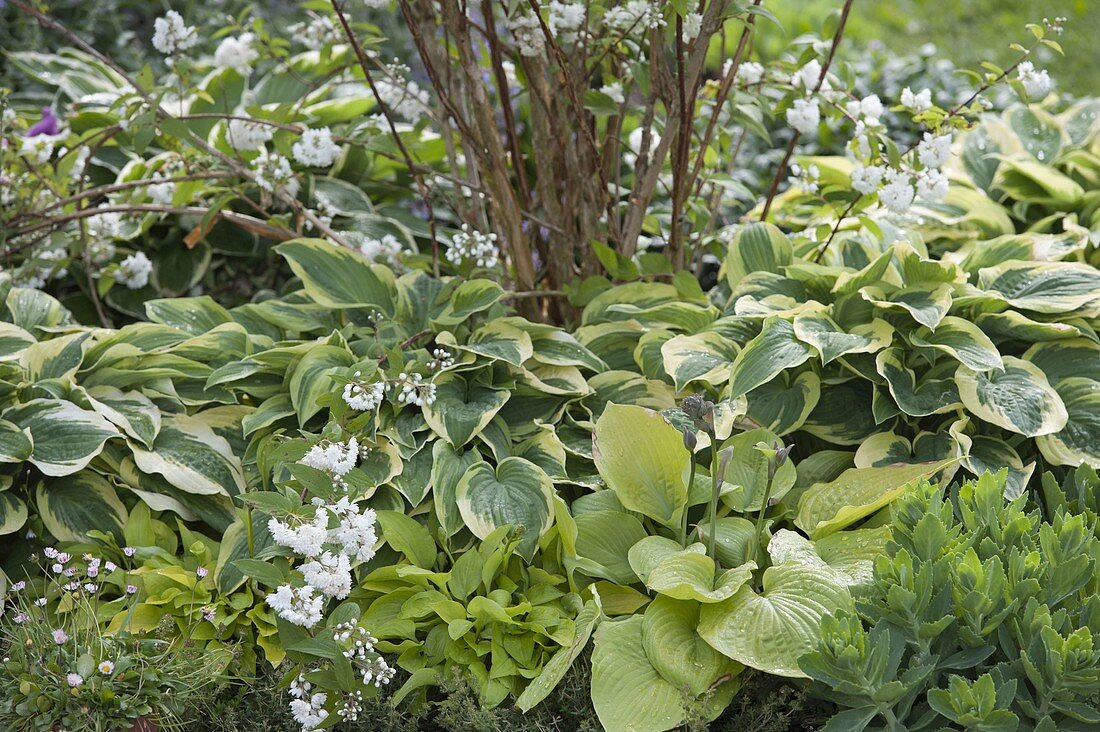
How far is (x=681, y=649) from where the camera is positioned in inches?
70.0

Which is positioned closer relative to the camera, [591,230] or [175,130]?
[175,130]

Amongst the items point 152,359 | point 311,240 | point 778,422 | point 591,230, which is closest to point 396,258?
point 311,240

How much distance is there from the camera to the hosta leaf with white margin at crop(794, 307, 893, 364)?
2066 millimetres

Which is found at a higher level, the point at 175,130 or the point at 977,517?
the point at 175,130

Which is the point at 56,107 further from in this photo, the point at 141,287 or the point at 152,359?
the point at 152,359

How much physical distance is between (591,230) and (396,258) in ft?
1.82

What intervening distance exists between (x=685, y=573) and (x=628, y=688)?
221 millimetres

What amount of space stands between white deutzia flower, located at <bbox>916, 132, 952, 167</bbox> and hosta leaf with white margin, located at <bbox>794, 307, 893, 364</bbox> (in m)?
0.37

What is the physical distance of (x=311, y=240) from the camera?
2506 mm

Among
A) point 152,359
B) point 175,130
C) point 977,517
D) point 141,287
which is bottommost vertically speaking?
point 141,287

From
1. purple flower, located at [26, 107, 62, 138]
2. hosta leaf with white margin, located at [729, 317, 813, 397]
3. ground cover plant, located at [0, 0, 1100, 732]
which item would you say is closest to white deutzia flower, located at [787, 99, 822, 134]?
ground cover plant, located at [0, 0, 1100, 732]

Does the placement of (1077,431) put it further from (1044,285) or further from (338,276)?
(338,276)

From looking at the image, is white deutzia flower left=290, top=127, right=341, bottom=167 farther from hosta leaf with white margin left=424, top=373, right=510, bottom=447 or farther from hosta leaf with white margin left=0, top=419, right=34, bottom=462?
hosta leaf with white margin left=0, top=419, right=34, bottom=462

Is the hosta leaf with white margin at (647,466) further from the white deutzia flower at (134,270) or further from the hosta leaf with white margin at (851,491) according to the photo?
the white deutzia flower at (134,270)
